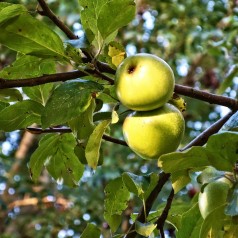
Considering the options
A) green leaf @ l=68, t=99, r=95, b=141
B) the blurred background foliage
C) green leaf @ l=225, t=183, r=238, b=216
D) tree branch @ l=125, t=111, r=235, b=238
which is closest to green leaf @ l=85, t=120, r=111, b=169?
green leaf @ l=68, t=99, r=95, b=141

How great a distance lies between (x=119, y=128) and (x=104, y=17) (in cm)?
200

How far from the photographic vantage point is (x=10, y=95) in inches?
35.5

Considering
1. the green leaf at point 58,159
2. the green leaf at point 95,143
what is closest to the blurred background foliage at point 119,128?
the green leaf at point 58,159

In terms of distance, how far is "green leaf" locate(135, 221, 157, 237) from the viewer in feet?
2.59

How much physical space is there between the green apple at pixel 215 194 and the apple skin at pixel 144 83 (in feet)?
0.47

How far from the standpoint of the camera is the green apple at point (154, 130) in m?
0.78

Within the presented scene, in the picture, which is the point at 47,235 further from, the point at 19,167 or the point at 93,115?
the point at 93,115

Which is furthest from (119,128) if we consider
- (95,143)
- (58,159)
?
(95,143)

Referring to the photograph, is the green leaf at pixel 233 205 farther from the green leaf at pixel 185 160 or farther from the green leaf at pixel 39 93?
the green leaf at pixel 39 93

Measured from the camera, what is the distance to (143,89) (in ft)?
2.43

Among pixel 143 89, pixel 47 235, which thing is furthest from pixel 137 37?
pixel 143 89

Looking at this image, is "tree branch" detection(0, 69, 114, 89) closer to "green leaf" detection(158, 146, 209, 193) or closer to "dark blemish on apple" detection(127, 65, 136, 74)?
"dark blemish on apple" detection(127, 65, 136, 74)

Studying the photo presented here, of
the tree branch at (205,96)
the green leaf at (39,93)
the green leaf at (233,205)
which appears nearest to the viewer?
the green leaf at (233,205)

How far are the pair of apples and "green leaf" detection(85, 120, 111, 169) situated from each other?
40 mm
